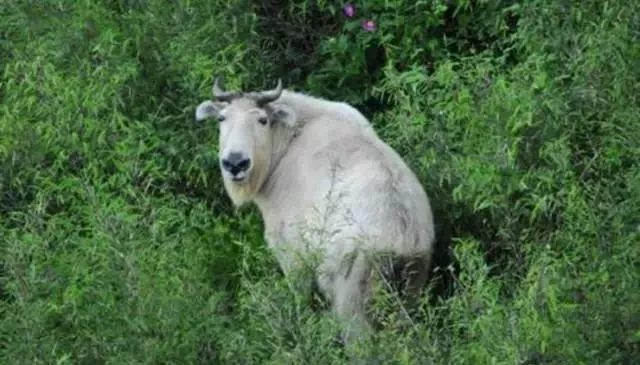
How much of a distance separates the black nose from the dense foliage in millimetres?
345

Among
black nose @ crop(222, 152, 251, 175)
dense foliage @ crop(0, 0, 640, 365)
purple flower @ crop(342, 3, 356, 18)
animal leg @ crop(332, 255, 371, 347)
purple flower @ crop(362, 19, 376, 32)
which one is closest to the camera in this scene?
dense foliage @ crop(0, 0, 640, 365)

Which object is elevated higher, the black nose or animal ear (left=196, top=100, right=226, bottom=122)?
animal ear (left=196, top=100, right=226, bottom=122)

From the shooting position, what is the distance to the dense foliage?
8.24 meters

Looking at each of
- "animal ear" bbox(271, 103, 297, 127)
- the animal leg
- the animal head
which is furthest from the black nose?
the animal leg

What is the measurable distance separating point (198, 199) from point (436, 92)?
1482 millimetres

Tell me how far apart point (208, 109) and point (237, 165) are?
47 centimetres

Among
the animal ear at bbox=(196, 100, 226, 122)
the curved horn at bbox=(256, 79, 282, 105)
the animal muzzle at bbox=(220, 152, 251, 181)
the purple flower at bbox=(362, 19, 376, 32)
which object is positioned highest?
the curved horn at bbox=(256, 79, 282, 105)

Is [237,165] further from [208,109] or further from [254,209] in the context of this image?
[254,209]

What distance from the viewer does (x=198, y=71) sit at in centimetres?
1100

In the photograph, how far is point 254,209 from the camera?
420 inches

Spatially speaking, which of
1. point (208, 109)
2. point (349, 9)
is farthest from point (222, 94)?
point (349, 9)

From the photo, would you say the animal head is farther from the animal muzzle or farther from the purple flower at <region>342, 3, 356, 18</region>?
the purple flower at <region>342, 3, 356, 18</region>

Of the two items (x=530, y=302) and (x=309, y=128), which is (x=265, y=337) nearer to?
(x=530, y=302)

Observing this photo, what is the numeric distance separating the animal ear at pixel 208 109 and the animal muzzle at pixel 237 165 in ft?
1.17
